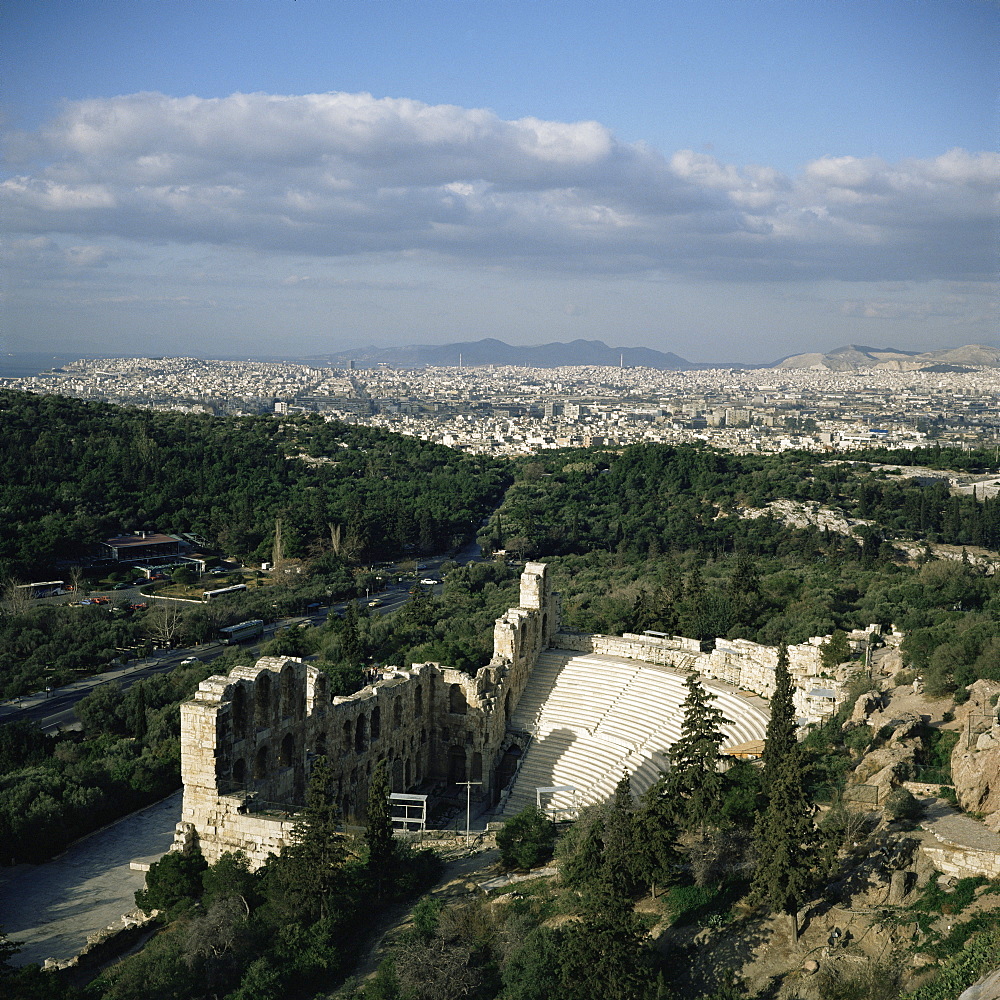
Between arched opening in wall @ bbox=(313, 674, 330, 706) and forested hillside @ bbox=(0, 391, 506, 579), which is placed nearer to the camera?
arched opening in wall @ bbox=(313, 674, 330, 706)

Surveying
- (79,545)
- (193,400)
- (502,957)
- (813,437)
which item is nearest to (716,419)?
(813,437)

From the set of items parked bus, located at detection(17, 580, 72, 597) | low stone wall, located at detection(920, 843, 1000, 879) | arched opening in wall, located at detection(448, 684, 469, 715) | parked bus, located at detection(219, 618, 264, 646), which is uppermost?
low stone wall, located at detection(920, 843, 1000, 879)

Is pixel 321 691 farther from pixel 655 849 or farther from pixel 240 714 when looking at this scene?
pixel 655 849

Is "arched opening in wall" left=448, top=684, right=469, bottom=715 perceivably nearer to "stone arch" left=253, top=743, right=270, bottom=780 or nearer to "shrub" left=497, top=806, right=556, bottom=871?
"shrub" left=497, top=806, right=556, bottom=871

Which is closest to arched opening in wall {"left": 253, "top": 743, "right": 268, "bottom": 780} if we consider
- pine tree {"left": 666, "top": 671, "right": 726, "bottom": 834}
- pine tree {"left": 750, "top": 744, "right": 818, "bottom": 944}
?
pine tree {"left": 666, "top": 671, "right": 726, "bottom": 834}

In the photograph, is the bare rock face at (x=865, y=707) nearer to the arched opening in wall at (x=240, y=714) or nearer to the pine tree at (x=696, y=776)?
the pine tree at (x=696, y=776)

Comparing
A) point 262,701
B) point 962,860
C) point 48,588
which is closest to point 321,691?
point 262,701
